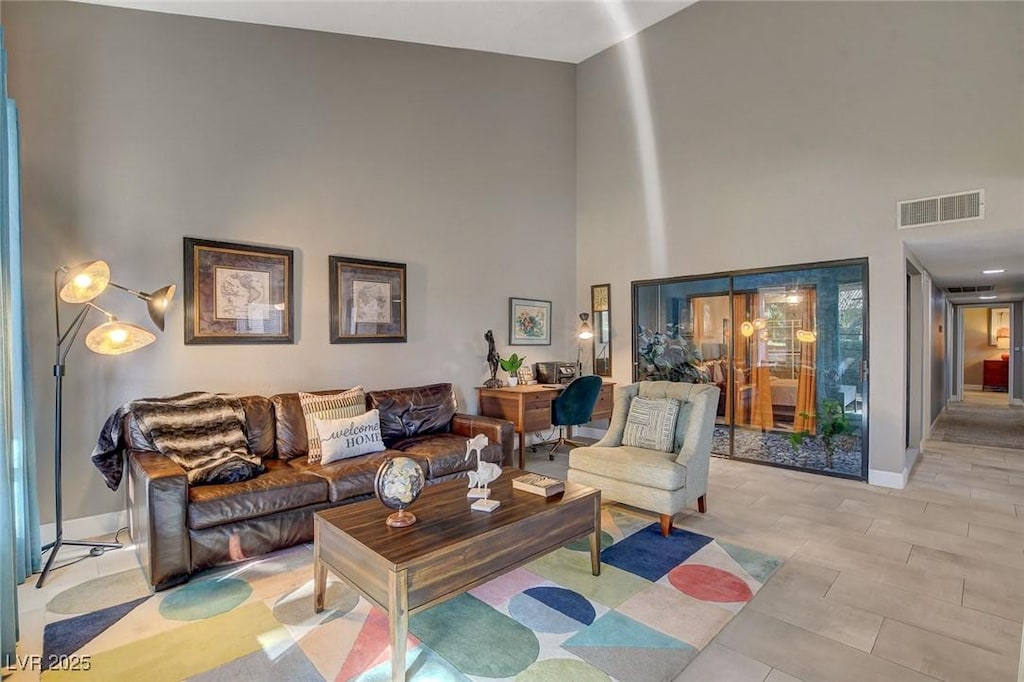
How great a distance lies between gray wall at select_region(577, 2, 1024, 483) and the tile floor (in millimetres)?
775

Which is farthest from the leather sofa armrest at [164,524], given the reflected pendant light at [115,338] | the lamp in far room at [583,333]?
the lamp in far room at [583,333]

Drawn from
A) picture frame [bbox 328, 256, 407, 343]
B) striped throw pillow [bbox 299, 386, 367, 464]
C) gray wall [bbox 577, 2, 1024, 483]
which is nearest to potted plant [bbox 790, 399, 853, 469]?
gray wall [bbox 577, 2, 1024, 483]

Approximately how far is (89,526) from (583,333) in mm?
4816

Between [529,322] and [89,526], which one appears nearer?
[89,526]

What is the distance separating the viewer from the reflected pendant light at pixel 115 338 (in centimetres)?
276

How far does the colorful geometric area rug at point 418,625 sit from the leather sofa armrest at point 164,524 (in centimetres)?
9

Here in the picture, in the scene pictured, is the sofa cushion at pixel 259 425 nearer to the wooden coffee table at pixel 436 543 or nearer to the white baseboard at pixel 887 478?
the wooden coffee table at pixel 436 543

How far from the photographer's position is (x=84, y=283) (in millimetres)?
2730

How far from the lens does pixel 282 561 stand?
2863 mm

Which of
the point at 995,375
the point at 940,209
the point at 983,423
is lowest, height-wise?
the point at 983,423

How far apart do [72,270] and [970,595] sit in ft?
16.7

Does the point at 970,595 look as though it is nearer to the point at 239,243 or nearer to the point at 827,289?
the point at 827,289

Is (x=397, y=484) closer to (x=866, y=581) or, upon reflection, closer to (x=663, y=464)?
(x=663, y=464)

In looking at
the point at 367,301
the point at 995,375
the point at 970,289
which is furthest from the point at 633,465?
the point at 995,375
